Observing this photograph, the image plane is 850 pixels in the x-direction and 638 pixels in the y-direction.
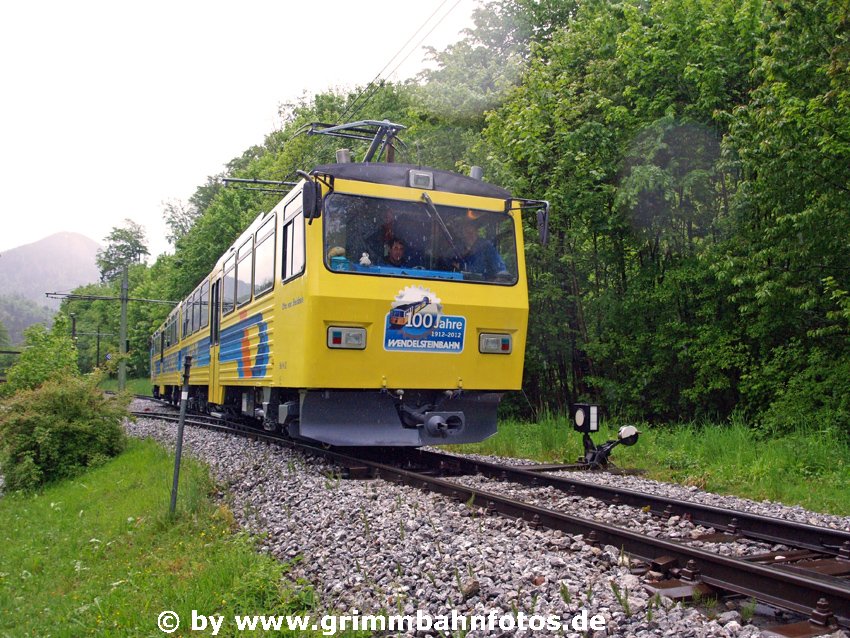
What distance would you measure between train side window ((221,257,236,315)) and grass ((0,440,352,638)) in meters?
2.58

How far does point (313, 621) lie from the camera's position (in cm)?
424

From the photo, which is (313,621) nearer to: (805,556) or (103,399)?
(805,556)

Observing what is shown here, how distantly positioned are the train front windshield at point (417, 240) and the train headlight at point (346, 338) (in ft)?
2.05

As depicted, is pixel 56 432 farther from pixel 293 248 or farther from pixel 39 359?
pixel 39 359

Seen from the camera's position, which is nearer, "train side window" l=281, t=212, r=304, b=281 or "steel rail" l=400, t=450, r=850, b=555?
"steel rail" l=400, t=450, r=850, b=555

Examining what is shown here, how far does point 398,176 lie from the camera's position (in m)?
8.76

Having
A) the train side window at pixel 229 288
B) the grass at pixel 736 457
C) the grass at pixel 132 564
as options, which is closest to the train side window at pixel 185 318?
the train side window at pixel 229 288

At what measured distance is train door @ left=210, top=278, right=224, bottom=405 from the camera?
13602 mm

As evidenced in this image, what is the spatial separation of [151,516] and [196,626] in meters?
3.63

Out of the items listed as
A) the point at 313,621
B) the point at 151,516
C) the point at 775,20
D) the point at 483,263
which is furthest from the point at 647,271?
the point at 313,621

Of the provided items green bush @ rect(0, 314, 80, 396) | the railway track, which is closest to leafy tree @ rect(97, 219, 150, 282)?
green bush @ rect(0, 314, 80, 396)

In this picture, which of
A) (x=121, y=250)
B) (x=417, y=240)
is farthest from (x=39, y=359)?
(x=121, y=250)

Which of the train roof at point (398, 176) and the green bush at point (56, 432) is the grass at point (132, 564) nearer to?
the green bush at point (56, 432)

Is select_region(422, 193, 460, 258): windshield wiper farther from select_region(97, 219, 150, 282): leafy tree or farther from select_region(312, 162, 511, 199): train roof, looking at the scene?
select_region(97, 219, 150, 282): leafy tree
